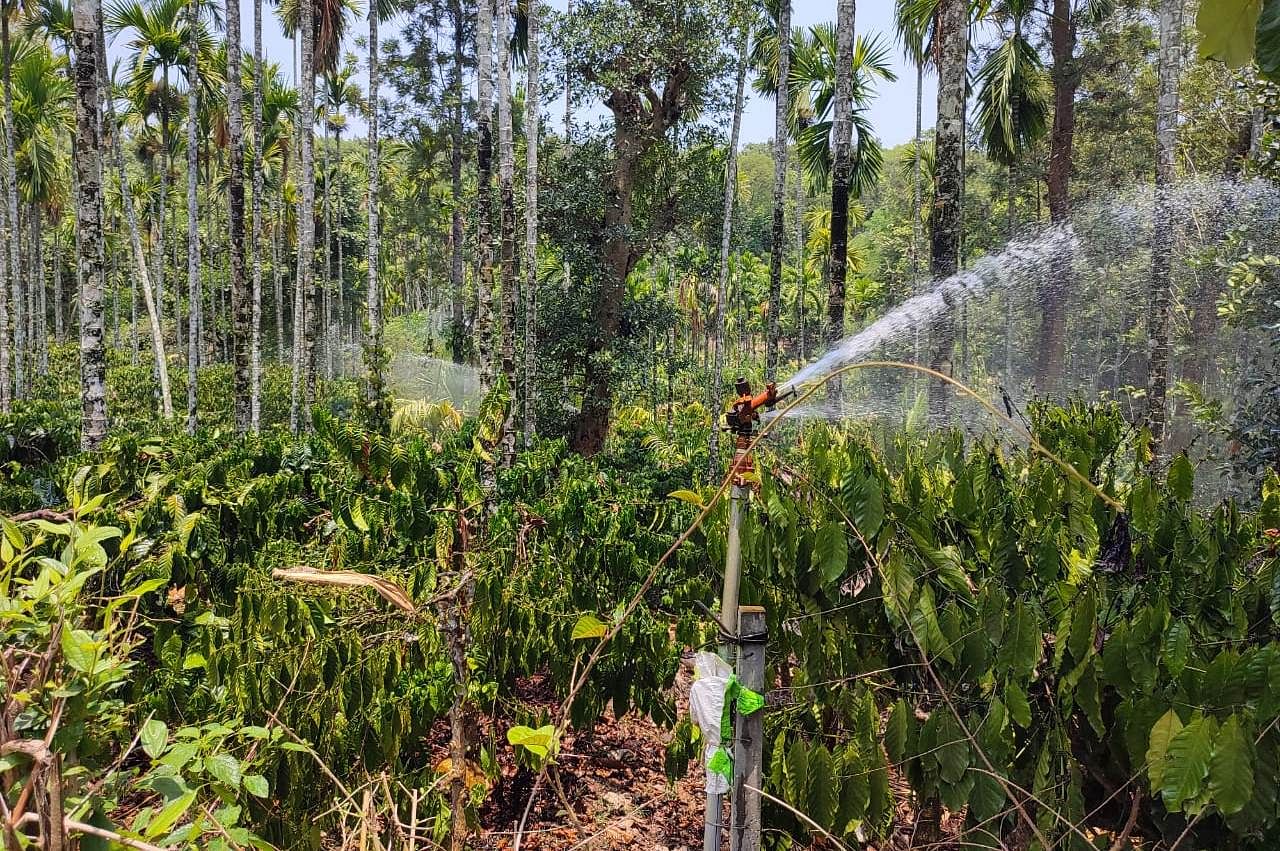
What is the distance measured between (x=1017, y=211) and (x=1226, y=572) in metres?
23.0

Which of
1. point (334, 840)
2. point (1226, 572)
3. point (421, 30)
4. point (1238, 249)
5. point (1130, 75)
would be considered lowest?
point (334, 840)

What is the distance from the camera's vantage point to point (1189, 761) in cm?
142

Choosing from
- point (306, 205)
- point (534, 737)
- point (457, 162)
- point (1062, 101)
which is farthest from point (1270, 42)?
point (457, 162)

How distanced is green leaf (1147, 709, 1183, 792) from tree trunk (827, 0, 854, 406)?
21.2 feet

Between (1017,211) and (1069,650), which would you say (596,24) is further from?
(1017,211)

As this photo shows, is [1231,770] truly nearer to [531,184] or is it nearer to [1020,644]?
[1020,644]

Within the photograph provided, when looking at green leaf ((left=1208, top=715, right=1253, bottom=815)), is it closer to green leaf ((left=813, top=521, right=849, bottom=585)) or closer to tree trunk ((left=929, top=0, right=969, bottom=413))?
green leaf ((left=813, top=521, right=849, bottom=585))

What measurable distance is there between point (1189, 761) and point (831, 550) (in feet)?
2.77

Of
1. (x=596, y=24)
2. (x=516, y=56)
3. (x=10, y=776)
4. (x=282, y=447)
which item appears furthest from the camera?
(x=516, y=56)

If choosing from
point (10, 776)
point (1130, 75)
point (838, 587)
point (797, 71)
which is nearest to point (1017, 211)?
point (1130, 75)

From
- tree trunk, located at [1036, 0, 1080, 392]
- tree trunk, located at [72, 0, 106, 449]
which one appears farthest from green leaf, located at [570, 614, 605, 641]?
tree trunk, located at [1036, 0, 1080, 392]

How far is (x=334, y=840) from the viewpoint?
2.77m

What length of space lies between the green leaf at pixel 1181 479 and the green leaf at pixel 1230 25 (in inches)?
75.2

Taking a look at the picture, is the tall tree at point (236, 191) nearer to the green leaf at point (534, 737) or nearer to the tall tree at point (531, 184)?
the tall tree at point (531, 184)
